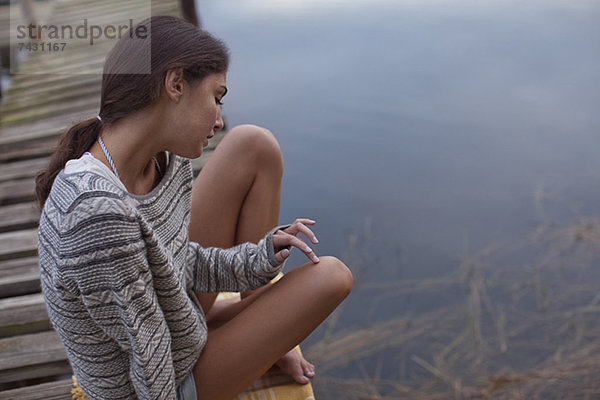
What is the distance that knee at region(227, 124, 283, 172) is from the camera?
1.66 m

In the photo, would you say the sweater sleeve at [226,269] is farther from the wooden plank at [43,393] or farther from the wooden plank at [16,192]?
the wooden plank at [16,192]

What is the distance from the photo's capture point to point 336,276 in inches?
54.7

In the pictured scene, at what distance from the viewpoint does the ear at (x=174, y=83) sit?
121 centimetres

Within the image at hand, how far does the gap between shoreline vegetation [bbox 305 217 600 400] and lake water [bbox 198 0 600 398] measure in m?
0.02

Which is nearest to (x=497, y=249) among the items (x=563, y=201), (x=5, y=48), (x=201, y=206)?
(x=563, y=201)

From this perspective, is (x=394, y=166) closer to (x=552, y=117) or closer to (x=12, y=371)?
(x=552, y=117)

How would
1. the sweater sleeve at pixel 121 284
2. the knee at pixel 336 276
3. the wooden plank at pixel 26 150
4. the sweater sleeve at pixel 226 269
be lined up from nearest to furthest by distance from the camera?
the sweater sleeve at pixel 121 284 → the knee at pixel 336 276 → the sweater sleeve at pixel 226 269 → the wooden plank at pixel 26 150

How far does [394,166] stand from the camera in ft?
15.0

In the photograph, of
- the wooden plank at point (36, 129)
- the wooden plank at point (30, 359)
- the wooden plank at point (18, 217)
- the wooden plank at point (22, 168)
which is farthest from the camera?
the wooden plank at point (36, 129)

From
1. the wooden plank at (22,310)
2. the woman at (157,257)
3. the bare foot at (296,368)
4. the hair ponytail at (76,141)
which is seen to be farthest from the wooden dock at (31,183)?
the bare foot at (296,368)

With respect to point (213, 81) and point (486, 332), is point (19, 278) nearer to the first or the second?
point (213, 81)

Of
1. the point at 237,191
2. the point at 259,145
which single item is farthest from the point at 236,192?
the point at 259,145

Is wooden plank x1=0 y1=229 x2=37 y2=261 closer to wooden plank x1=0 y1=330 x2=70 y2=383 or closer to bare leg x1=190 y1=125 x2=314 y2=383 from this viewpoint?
wooden plank x1=0 y1=330 x2=70 y2=383

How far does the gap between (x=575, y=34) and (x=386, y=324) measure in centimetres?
449
